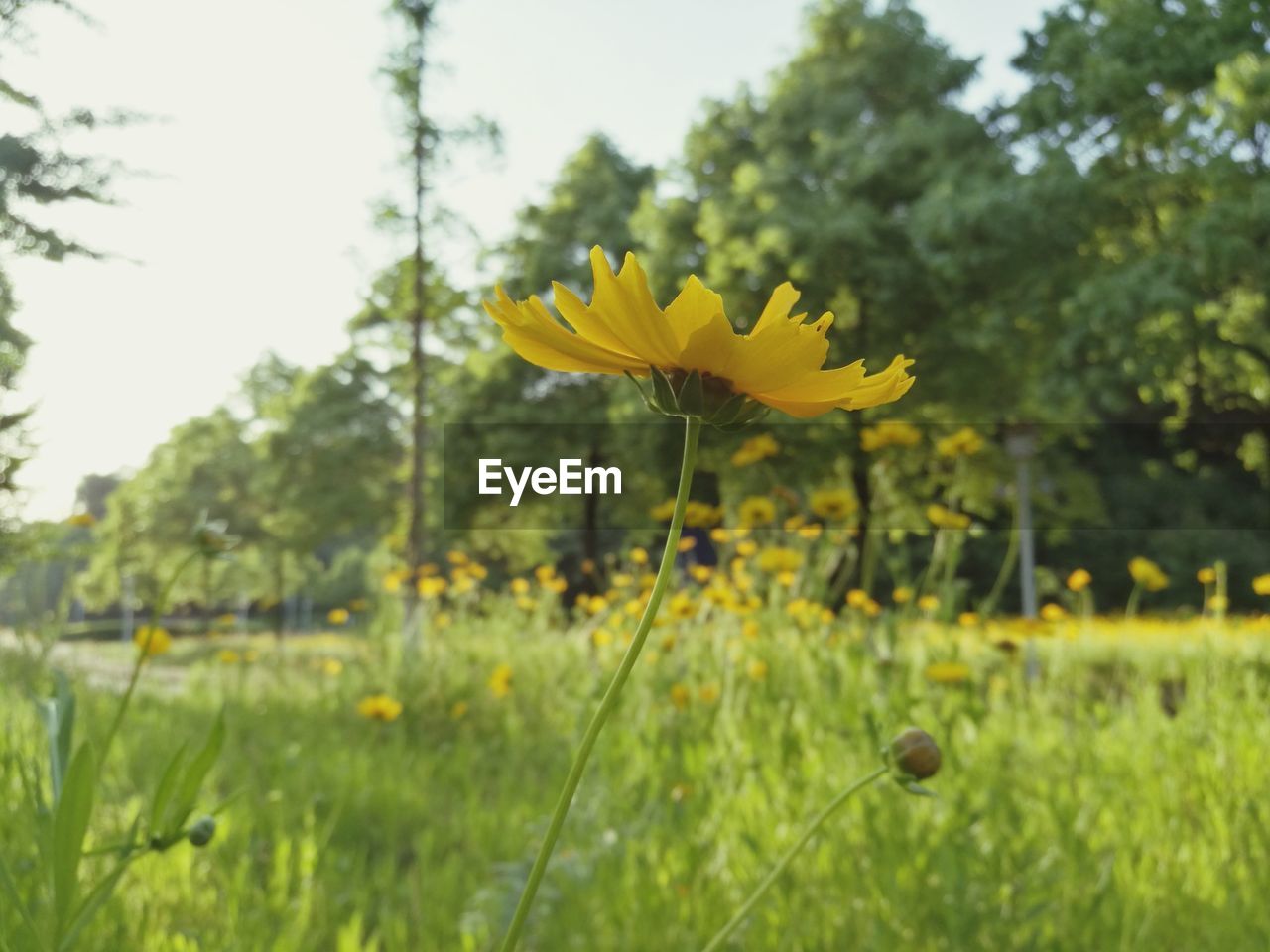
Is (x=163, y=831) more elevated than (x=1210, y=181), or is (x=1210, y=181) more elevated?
(x=1210, y=181)

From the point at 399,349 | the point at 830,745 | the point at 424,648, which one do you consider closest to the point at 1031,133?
the point at 399,349

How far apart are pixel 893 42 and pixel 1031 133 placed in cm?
199

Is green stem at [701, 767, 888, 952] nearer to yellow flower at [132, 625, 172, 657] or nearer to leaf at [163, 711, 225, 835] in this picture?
leaf at [163, 711, 225, 835]

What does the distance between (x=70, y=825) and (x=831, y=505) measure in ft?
5.34

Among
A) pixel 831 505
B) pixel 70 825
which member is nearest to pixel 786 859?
pixel 70 825

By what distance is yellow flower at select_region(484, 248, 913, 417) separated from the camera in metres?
0.41

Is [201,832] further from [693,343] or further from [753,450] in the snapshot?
[753,450]

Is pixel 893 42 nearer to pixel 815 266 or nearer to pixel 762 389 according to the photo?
pixel 815 266

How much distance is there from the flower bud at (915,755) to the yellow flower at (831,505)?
1.33m

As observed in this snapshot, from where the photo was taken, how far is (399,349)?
940cm

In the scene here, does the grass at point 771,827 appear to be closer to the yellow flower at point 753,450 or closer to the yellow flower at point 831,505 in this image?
the yellow flower at point 831,505

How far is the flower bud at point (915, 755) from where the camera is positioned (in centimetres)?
60

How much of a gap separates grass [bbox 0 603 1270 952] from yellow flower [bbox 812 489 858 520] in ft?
0.85

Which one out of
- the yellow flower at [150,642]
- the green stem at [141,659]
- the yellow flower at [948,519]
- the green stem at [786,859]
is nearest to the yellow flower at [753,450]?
the yellow flower at [948,519]
